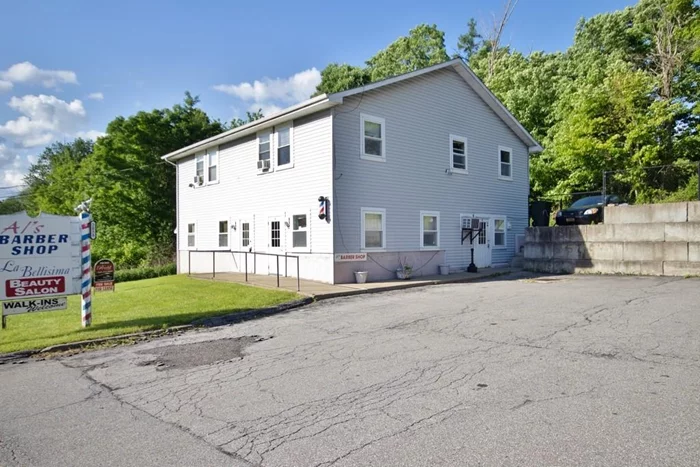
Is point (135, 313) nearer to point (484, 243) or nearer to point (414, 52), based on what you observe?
point (484, 243)

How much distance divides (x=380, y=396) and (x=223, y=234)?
59.0 feet

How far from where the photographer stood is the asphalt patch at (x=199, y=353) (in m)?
6.76

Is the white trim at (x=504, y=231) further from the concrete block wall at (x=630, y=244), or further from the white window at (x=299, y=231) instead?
the white window at (x=299, y=231)

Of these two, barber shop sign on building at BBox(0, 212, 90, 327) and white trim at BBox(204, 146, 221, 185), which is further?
white trim at BBox(204, 146, 221, 185)

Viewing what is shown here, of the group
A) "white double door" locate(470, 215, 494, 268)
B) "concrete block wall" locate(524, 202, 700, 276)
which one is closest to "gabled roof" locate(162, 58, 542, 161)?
"white double door" locate(470, 215, 494, 268)

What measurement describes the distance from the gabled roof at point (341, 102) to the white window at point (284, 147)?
1.31ft

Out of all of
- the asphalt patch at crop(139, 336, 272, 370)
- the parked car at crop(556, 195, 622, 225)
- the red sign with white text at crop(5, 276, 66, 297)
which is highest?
the parked car at crop(556, 195, 622, 225)

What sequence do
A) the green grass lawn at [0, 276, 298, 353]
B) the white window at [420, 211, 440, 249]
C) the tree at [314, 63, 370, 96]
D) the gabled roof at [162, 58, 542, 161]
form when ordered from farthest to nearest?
the tree at [314, 63, 370, 96] < the white window at [420, 211, 440, 249] < the gabled roof at [162, 58, 542, 161] < the green grass lawn at [0, 276, 298, 353]

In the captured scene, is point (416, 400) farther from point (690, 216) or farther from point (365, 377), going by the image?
point (690, 216)

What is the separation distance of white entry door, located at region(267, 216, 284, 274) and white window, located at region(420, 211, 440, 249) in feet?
17.6

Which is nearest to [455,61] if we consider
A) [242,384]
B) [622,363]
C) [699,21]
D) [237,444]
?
[699,21]

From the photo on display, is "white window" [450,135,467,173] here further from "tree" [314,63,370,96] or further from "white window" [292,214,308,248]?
"tree" [314,63,370,96]

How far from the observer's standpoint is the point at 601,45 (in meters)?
32.2

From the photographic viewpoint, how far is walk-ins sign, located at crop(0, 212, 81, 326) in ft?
29.6
